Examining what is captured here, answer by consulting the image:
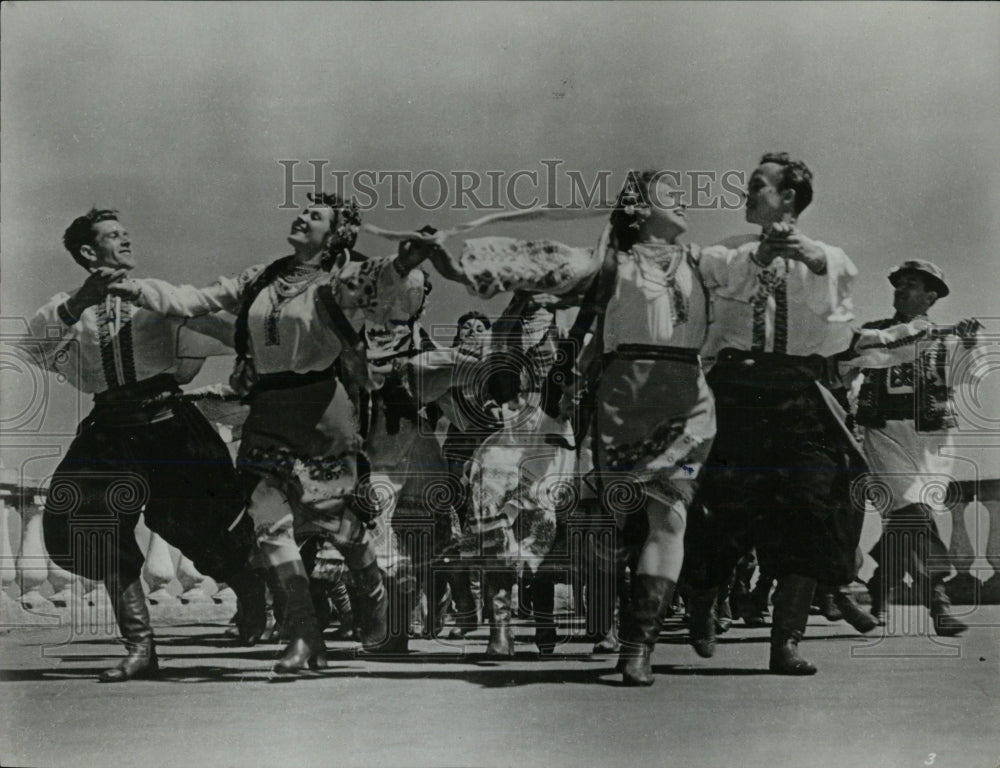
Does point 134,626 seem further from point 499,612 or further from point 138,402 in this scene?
point 499,612

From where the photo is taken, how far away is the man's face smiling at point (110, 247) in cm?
577

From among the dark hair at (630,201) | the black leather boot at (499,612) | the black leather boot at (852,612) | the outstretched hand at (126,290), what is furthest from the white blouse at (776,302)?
the outstretched hand at (126,290)

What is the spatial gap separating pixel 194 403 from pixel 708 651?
9.21ft

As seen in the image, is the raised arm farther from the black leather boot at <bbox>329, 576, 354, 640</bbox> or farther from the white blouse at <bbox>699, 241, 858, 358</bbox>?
the white blouse at <bbox>699, 241, 858, 358</bbox>

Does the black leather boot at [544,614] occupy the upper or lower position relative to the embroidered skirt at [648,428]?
lower

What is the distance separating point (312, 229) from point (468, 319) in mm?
897

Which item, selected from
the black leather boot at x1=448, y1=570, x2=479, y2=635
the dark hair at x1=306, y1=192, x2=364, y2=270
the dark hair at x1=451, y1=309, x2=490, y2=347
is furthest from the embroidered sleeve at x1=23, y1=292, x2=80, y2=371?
the black leather boot at x1=448, y1=570, x2=479, y2=635

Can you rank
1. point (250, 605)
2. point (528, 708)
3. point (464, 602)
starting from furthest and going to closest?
point (250, 605)
point (464, 602)
point (528, 708)

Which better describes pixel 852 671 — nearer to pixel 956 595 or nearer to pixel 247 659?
pixel 956 595

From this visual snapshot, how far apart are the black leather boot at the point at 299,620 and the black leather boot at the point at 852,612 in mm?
2552

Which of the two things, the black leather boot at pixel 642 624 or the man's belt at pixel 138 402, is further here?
the man's belt at pixel 138 402

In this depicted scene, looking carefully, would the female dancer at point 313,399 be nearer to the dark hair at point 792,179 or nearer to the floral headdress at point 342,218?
the floral headdress at point 342,218

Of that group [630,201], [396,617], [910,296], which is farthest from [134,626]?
[910,296]

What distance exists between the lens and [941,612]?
572 cm
